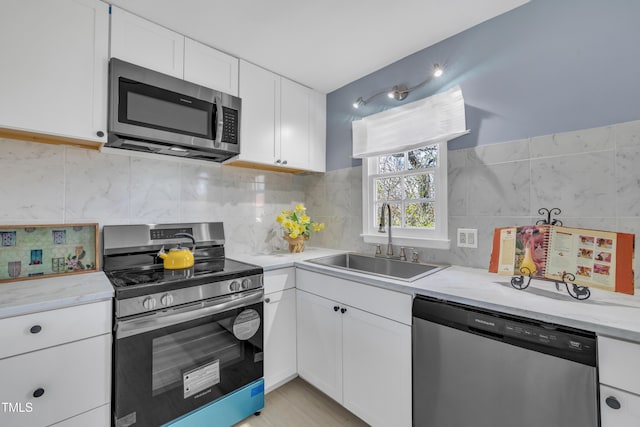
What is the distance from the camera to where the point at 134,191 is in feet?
6.17

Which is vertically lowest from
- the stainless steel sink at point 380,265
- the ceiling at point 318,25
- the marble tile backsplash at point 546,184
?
the stainless steel sink at point 380,265

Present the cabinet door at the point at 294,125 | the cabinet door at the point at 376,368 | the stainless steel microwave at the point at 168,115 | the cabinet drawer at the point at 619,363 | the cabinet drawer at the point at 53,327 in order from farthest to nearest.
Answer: the cabinet door at the point at 294,125 < the stainless steel microwave at the point at 168,115 < the cabinet door at the point at 376,368 < the cabinet drawer at the point at 53,327 < the cabinet drawer at the point at 619,363

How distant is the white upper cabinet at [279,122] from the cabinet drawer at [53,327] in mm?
1296

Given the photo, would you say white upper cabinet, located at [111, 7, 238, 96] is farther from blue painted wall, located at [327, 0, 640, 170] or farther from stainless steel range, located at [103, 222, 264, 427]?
blue painted wall, located at [327, 0, 640, 170]

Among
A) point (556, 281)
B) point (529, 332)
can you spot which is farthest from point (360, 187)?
point (529, 332)

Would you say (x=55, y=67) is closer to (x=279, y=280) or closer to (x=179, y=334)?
(x=179, y=334)

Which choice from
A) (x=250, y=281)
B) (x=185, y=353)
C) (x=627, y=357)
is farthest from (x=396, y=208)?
(x=185, y=353)

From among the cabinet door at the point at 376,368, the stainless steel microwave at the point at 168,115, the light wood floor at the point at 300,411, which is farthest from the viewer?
the light wood floor at the point at 300,411

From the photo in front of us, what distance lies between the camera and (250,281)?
1.71 metres

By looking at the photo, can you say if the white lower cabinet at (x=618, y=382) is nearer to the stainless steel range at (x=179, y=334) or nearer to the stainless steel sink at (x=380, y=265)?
the stainless steel sink at (x=380, y=265)

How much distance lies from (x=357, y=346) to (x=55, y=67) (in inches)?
85.4

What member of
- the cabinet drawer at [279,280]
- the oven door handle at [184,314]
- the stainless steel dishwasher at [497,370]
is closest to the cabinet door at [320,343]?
the cabinet drawer at [279,280]

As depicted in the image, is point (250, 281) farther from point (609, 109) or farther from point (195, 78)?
point (609, 109)

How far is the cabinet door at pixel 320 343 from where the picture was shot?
1727 mm
